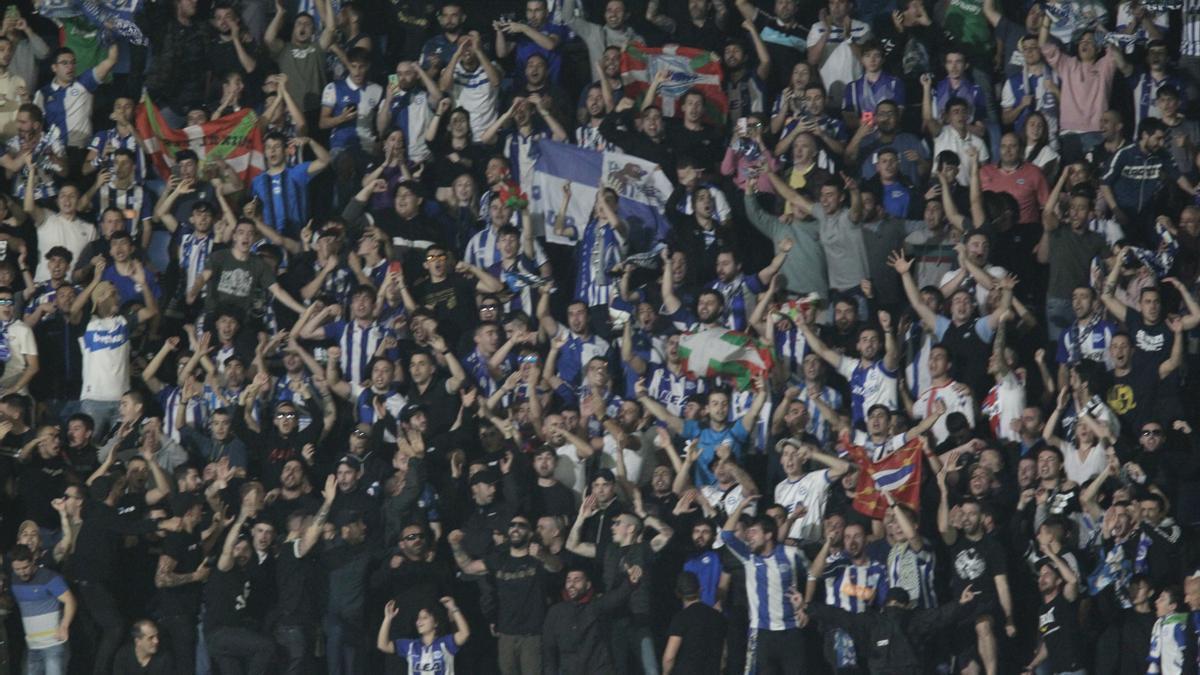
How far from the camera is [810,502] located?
1745 cm

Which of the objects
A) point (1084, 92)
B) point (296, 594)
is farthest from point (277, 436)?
point (1084, 92)

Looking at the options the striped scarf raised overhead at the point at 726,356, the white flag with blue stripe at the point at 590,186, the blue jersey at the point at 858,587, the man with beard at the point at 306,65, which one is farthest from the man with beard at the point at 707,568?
the man with beard at the point at 306,65

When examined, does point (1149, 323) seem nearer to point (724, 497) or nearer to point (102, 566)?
point (724, 497)

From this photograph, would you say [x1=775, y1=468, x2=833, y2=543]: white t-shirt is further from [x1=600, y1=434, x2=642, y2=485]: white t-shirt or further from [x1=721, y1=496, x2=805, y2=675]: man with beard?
[x1=600, y1=434, x2=642, y2=485]: white t-shirt

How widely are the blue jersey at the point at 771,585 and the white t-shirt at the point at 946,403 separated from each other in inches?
63.6

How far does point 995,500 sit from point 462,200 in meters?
5.23

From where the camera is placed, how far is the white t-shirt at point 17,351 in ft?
60.7

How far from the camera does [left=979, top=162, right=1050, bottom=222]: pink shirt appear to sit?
768 inches

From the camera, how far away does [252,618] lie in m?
17.2

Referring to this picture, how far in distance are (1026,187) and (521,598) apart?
18.4ft

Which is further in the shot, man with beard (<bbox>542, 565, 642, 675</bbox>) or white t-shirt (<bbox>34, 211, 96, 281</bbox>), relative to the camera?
white t-shirt (<bbox>34, 211, 96, 281</bbox>)

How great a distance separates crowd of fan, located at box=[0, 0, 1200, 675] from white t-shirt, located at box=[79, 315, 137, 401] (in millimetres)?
28

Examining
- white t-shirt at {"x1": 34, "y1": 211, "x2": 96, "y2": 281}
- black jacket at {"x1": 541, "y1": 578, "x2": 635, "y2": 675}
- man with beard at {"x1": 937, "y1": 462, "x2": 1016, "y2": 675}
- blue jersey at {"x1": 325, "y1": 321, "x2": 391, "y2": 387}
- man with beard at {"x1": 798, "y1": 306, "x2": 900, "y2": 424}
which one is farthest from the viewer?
white t-shirt at {"x1": 34, "y1": 211, "x2": 96, "y2": 281}

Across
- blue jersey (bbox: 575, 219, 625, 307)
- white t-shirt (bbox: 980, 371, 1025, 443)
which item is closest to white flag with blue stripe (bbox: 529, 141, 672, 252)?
blue jersey (bbox: 575, 219, 625, 307)
